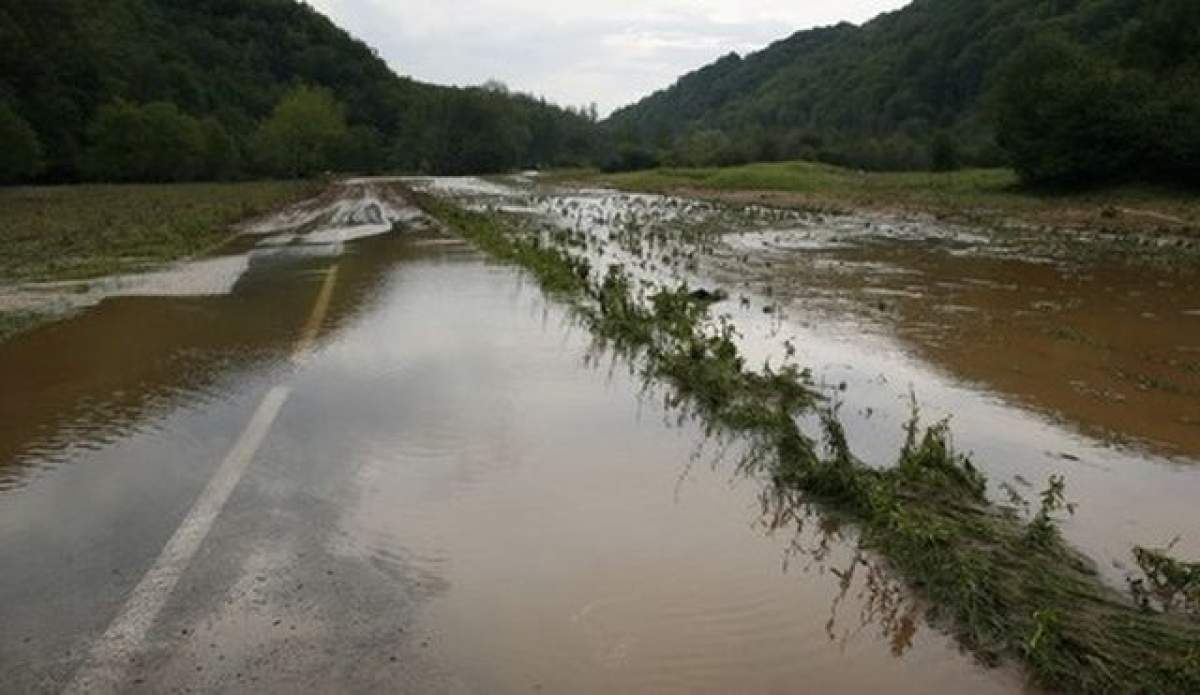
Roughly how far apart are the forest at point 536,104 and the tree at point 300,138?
0.23 meters

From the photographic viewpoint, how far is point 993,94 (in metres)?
42.8

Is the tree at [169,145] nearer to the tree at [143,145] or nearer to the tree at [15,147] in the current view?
the tree at [143,145]

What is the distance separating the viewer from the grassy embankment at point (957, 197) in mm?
28719

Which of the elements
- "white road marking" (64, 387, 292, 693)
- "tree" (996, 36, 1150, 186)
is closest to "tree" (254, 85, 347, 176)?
"tree" (996, 36, 1150, 186)

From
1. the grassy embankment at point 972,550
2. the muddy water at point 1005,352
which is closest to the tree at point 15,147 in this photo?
the muddy water at point 1005,352

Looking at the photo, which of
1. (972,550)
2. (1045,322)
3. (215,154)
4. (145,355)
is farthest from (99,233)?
(215,154)

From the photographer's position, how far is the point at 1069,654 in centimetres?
404

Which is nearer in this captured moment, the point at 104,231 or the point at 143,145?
the point at 104,231

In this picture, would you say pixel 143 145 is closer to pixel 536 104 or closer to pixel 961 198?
pixel 961 198

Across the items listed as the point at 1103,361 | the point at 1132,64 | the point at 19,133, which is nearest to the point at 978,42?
the point at 1132,64

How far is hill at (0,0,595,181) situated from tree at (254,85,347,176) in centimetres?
20

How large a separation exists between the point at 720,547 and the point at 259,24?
162m

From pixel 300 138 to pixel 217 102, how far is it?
2604cm

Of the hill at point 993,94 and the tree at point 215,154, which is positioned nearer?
the hill at point 993,94
